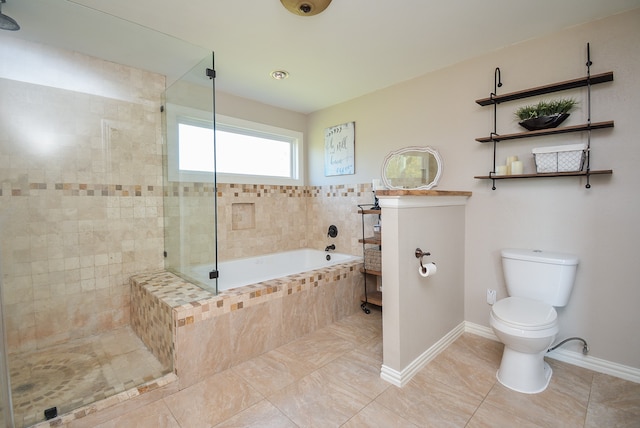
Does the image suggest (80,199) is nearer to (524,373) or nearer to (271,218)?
(271,218)

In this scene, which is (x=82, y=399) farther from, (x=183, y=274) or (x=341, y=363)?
(x=341, y=363)

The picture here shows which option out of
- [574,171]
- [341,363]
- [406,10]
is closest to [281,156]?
[406,10]

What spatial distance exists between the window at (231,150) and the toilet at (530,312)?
2.28m

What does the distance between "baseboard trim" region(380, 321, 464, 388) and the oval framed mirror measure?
1294 millimetres

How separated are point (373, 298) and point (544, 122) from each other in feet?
6.56

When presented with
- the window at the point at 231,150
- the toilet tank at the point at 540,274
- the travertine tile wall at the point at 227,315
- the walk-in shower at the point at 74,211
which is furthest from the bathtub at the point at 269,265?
the toilet tank at the point at 540,274

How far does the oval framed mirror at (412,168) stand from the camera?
8.53ft

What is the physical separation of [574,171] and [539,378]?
4.31ft

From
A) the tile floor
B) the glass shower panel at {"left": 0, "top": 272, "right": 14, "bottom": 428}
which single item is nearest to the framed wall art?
the tile floor

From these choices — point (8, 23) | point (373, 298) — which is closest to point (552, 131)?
point (373, 298)

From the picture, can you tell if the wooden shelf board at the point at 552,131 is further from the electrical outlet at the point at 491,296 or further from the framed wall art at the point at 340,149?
the framed wall art at the point at 340,149

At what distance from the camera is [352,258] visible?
315cm

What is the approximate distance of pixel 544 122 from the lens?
6.29ft

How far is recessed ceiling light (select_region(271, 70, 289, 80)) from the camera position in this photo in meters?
2.59
